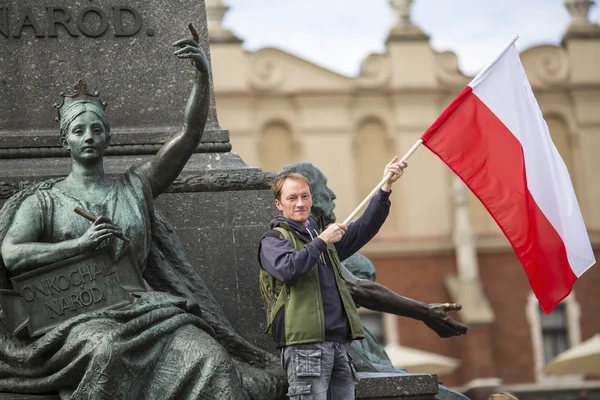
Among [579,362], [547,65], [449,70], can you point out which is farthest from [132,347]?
[547,65]

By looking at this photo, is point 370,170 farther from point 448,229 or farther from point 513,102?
point 513,102

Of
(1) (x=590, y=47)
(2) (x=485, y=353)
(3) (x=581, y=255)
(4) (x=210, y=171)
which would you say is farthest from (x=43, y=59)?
(1) (x=590, y=47)

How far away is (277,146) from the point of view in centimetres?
3262

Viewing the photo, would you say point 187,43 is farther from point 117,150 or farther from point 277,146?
point 277,146

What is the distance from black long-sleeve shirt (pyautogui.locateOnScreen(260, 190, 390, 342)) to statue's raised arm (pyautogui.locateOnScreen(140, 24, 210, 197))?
21.2 inches

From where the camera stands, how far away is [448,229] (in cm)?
3234

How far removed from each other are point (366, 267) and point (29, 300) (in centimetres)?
291

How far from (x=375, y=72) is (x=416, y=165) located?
7.93 ft

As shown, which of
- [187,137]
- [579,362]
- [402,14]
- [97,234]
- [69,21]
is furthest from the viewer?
[402,14]

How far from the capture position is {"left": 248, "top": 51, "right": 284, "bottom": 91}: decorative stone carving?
32531 millimetres

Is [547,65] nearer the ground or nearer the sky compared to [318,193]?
nearer the sky

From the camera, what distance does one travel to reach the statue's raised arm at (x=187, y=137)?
5.60m

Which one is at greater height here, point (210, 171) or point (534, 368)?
point (534, 368)

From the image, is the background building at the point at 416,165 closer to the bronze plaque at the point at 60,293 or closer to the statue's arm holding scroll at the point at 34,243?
the statue's arm holding scroll at the point at 34,243
